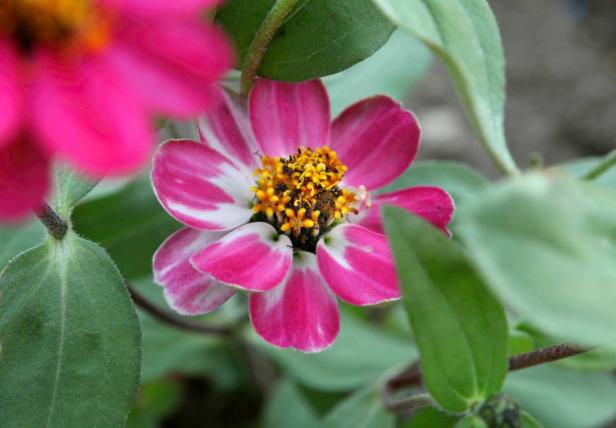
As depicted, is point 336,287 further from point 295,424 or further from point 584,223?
point 295,424

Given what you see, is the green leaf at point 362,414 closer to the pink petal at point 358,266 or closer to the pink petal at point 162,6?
the pink petal at point 358,266

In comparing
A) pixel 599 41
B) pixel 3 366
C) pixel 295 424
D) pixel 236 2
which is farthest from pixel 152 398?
pixel 599 41

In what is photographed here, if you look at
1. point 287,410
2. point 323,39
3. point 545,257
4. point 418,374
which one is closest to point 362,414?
point 418,374

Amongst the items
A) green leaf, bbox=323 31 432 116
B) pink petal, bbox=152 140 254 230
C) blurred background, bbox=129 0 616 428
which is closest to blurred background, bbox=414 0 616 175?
blurred background, bbox=129 0 616 428

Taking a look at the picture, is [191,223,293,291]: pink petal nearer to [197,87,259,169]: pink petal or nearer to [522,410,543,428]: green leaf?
[197,87,259,169]: pink petal

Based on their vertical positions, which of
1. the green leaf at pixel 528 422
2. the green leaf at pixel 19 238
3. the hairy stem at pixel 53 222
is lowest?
the green leaf at pixel 528 422

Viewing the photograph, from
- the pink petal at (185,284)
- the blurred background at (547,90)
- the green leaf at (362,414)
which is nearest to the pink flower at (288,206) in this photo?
the pink petal at (185,284)
